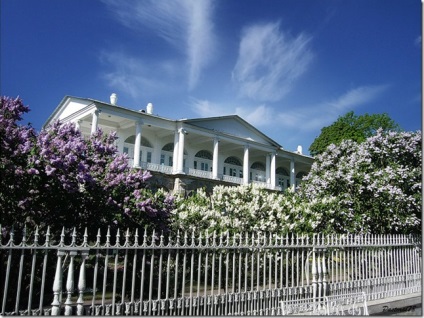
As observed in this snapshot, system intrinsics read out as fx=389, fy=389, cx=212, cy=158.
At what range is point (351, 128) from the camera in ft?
102

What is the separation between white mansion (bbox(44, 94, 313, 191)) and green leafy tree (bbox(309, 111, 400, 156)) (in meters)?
3.77

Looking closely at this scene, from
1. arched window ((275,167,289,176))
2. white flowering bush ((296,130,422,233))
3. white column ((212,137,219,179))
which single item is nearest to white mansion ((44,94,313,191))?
white column ((212,137,219,179))

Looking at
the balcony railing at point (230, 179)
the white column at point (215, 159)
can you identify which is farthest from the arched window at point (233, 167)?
the white column at point (215, 159)

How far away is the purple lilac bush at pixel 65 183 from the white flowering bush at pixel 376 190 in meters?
5.64

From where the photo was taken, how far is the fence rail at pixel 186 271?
4793 mm

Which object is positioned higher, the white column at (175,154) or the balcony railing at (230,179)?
the white column at (175,154)

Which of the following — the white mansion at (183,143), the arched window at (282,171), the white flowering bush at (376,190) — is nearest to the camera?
the white flowering bush at (376,190)

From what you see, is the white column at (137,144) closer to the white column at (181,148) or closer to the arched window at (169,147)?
the white column at (181,148)

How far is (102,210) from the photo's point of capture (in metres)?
6.79

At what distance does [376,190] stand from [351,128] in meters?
21.0

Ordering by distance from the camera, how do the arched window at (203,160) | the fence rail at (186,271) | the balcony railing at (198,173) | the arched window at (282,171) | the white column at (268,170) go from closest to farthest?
the fence rail at (186,271)
the balcony railing at (198,173)
the arched window at (203,160)
the white column at (268,170)
the arched window at (282,171)

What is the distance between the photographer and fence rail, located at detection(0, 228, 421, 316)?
4.79 metres

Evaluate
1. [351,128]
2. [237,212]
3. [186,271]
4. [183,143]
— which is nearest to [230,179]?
[183,143]

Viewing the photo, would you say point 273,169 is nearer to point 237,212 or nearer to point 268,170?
point 268,170
